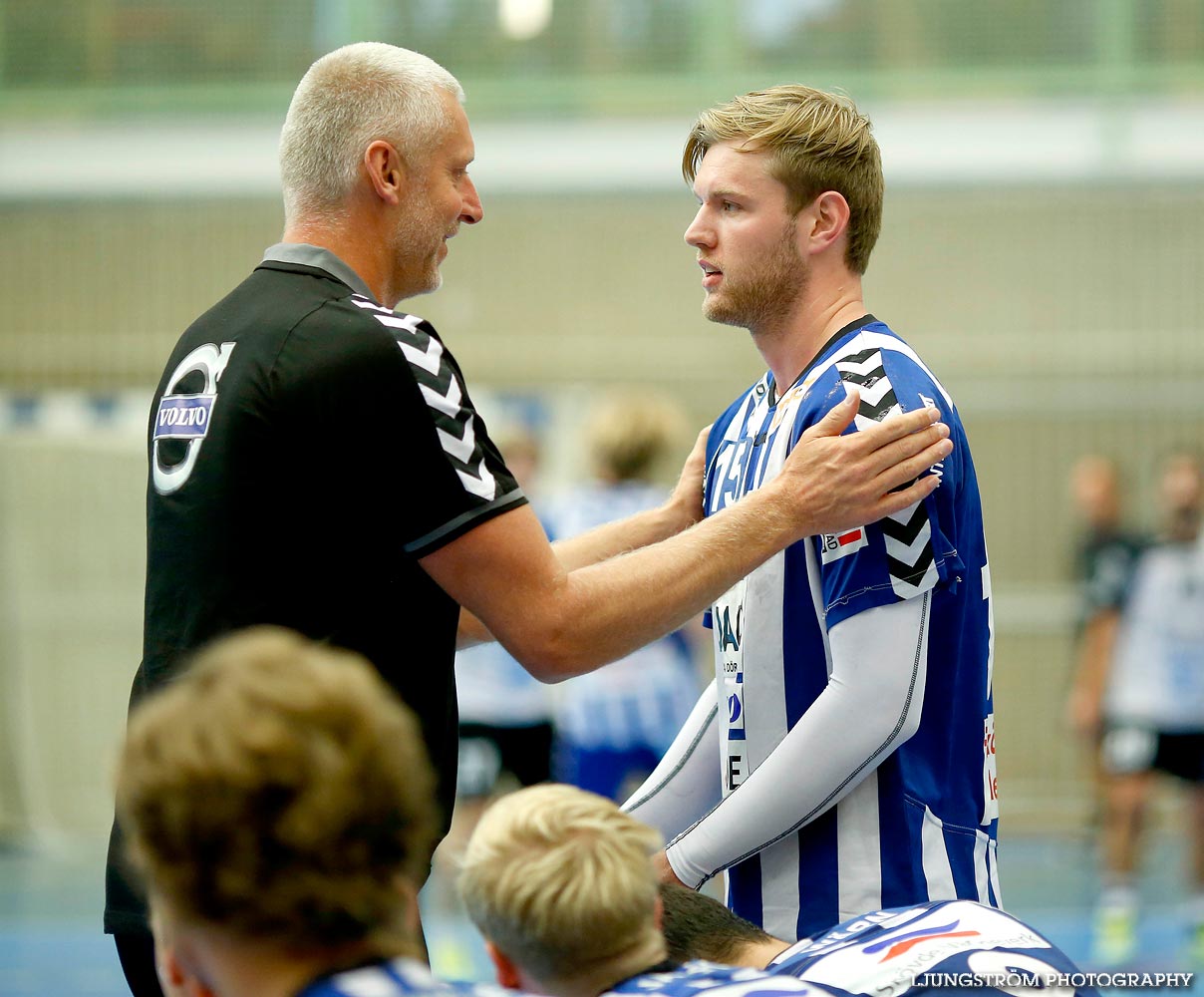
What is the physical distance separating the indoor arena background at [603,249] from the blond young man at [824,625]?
22.9 ft

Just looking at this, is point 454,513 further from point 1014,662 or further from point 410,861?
point 1014,662

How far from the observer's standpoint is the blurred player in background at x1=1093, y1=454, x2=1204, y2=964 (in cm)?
756

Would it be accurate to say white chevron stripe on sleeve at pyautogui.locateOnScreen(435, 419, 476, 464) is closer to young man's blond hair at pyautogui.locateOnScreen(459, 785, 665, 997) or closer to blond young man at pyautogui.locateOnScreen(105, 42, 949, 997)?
blond young man at pyautogui.locateOnScreen(105, 42, 949, 997)

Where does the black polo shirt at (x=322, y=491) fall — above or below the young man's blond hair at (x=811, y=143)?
below

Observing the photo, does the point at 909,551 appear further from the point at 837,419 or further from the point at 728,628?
the point at 728,628

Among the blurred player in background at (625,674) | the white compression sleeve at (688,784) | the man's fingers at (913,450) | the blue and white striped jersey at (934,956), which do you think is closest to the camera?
the blue and white striped jersey at (934,956)

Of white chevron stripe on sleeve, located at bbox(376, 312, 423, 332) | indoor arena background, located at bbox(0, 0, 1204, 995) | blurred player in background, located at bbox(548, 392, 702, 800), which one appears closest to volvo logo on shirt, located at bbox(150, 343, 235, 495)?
white chevron stripe on sleeve, located at bbox(376, 312, 423, 332)

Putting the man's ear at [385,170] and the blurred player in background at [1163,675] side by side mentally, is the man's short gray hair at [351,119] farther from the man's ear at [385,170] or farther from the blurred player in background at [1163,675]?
the blurred player in background at [1163,675]

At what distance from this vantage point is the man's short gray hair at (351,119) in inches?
95.9

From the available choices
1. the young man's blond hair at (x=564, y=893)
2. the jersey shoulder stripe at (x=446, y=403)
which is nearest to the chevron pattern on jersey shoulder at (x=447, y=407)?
the jersey shoulder stripe at (x=446, y=403)

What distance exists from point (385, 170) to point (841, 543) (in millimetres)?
920

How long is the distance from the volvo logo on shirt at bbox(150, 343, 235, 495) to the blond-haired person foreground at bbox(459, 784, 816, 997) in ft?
2.48

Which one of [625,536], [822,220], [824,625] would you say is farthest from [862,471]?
[625,536]

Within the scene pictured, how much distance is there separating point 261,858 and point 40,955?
623 centimetres
